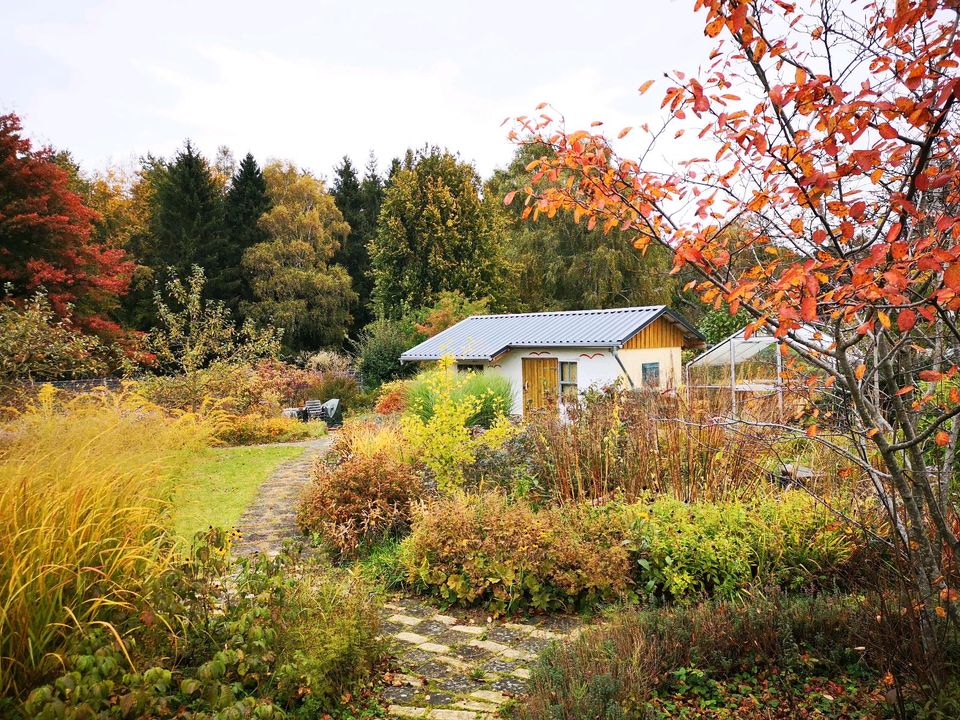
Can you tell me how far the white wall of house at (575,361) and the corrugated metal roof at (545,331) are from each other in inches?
13.2

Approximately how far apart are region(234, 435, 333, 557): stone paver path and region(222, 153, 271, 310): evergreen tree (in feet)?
67.4

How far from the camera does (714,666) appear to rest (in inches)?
126

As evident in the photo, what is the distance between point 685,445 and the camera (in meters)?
5.65

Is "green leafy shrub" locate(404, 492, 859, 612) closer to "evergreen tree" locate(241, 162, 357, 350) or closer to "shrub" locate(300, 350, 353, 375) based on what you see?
"shrub" locate(300, 350, 353, 375)

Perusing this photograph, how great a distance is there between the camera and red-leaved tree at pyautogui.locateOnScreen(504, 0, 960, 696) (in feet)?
6.84

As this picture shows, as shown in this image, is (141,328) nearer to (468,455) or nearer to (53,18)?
(53,18)

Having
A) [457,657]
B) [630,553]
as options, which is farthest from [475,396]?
[457,657]

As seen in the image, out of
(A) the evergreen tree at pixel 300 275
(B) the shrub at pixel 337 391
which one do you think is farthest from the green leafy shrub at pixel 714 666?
(A) the evergreen tree at pixel 300 275

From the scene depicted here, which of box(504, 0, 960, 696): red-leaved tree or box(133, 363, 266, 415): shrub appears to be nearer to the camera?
box(504, 0, 960, 696): red-leaved tree

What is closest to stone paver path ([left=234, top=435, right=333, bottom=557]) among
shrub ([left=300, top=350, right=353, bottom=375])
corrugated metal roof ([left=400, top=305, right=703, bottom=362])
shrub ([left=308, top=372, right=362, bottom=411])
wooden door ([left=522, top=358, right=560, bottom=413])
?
corrugated metal roof ([left=400, top=305, right=703, bottom=362])

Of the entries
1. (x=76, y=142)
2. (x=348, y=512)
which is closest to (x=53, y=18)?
(x=348, y=512)

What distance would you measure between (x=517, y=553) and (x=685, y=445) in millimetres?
1943

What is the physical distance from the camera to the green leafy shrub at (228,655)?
2.27 m

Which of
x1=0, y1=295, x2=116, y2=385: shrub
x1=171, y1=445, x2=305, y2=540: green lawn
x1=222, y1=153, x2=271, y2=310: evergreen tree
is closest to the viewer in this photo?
x1=171, y1=445, x2=305, y2=540: green lawn
